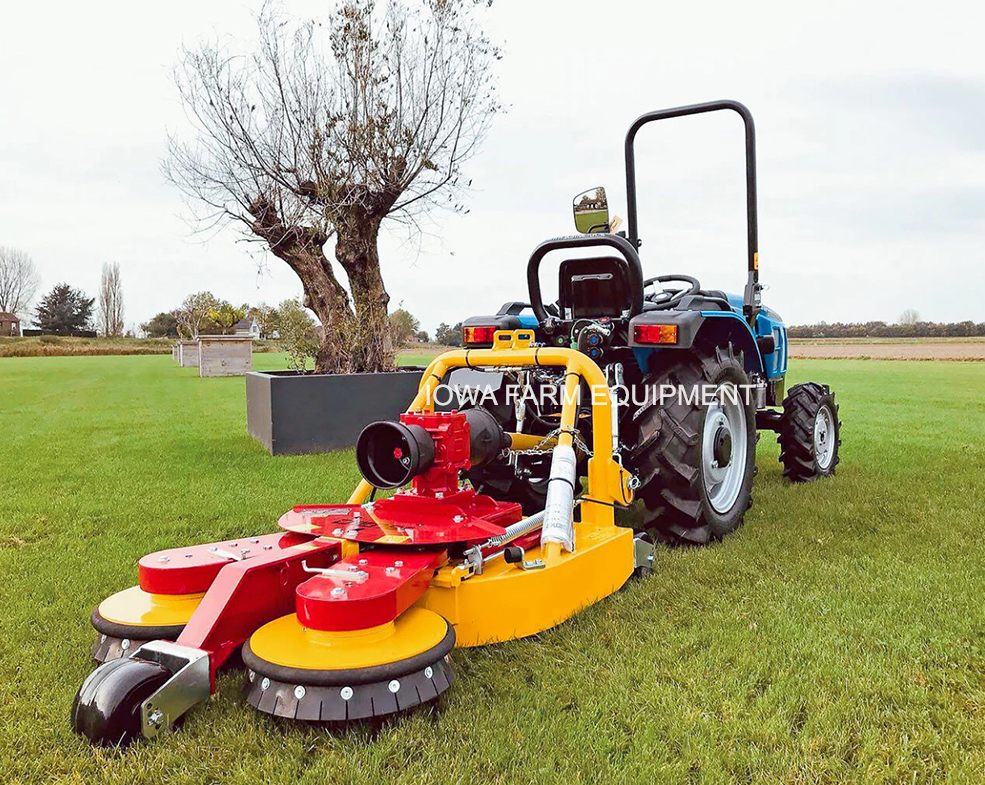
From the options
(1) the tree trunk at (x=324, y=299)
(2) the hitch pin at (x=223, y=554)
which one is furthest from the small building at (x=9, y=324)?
(2) the hitch pin at (x=223, y=554)

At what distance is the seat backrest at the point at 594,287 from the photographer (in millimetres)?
4062

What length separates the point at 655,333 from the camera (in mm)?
3697

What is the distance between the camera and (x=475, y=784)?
6.36ft

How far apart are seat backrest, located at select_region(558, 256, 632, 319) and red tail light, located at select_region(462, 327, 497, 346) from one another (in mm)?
470

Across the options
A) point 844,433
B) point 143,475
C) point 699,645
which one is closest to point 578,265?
point 699,645

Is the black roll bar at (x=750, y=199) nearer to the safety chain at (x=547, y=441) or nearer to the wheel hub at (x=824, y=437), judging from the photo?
the wheel hub at (x=824, y=437)

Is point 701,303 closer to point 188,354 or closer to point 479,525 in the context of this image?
point 479,525

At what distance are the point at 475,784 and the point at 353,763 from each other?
0.32 meters

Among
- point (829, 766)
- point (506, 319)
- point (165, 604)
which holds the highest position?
point (506, 319)

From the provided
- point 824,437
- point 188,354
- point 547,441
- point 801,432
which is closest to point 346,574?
point 547,441

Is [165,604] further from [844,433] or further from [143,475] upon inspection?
[844,433]

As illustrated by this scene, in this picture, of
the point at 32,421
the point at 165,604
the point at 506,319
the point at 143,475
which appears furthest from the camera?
the point at 32,421

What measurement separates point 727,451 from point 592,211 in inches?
61.1

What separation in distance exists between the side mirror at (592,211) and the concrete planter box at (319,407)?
11.8ft
